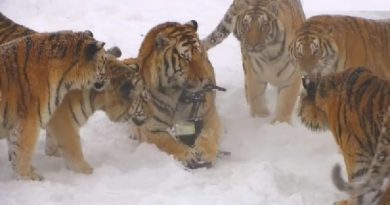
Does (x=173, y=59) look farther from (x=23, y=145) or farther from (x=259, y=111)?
(x=259, y=111)

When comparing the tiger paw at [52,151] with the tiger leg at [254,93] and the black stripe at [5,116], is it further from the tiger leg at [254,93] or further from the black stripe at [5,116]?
the tiger leg at [254,93]

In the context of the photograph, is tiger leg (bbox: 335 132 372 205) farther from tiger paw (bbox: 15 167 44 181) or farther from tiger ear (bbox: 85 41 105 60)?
tiger paw (bbox: 15 167 44 181)

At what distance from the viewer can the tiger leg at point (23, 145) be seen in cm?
405

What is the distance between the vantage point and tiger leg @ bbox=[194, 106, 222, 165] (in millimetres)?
4598

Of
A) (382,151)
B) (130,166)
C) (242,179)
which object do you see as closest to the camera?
(382,151)

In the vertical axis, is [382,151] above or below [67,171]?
above

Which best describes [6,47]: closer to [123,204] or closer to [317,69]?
[123,204]

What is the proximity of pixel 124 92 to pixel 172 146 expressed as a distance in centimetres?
47

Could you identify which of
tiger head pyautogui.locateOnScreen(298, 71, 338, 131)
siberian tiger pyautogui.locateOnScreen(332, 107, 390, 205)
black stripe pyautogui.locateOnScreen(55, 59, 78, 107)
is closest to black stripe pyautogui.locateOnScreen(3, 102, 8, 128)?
black stripe pyautogui.locateOnScreen(55, 59, 78, 107)

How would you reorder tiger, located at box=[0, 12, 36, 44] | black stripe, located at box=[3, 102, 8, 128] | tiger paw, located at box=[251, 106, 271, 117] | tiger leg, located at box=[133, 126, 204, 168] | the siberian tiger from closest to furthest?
the siberian tiger < black stripe, located at box=[3, 102, 8, 128] < tiger leg, located at box=[133, 126, 204, 168] < tiger, located at box=[0, 12, 36, 44] < tiger paw, located at box=[251, 106, 271, 117]

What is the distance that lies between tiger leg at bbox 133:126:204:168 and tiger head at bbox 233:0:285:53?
1.04 metres

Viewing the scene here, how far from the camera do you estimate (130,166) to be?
4.48 m

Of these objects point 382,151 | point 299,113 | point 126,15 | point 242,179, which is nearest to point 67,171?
point 242,179

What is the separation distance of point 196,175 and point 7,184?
108cm
